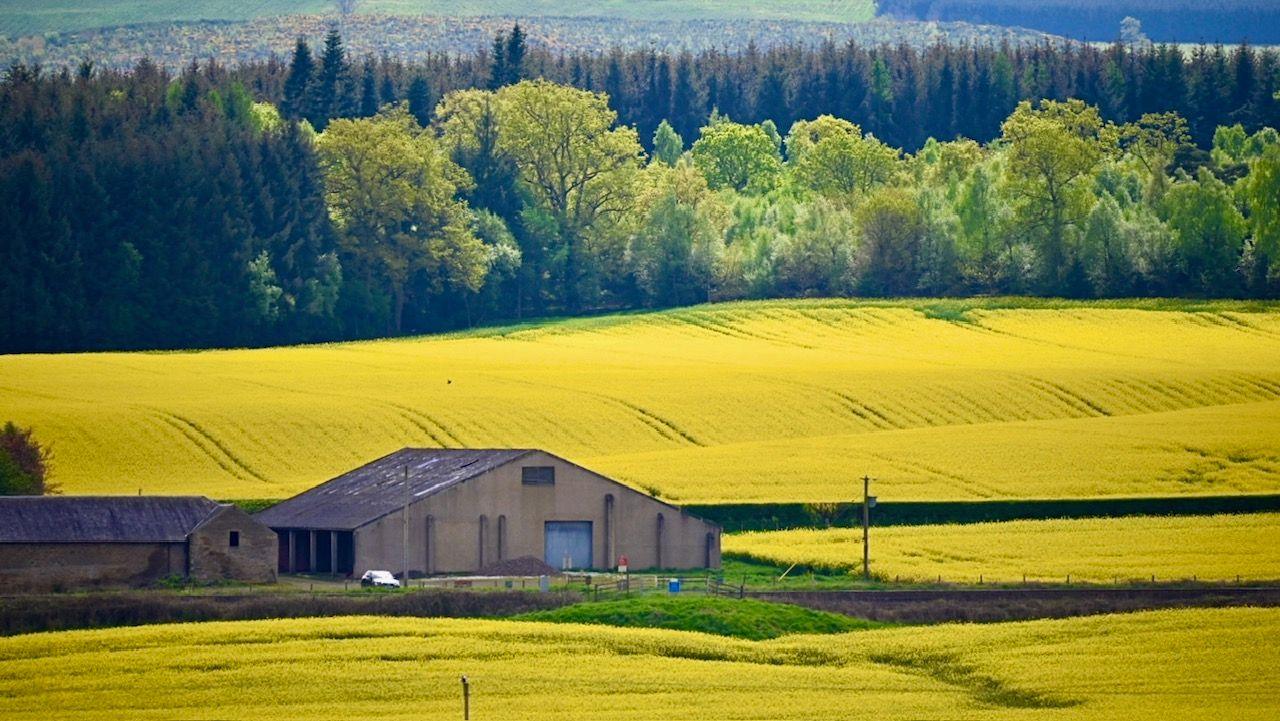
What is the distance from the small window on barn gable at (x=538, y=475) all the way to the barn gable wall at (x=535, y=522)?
106 millimetres

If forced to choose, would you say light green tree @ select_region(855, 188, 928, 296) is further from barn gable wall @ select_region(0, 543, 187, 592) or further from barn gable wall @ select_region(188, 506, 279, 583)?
barn gable wall @ select_region(0, 543, 187, 592)

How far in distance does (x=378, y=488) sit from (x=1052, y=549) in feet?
64.9

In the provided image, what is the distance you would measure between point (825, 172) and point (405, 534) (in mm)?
114112

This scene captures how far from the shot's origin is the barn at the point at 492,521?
78.7 m

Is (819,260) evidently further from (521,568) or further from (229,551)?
(229,551)

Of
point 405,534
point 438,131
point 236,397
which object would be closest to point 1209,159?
point 438,131

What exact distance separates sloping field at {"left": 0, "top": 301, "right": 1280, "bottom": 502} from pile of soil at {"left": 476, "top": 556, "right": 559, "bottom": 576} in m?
8.69

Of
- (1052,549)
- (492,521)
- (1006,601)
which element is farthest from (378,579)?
(1052,549)

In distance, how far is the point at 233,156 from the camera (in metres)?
145

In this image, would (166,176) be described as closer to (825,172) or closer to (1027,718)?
(825,172)

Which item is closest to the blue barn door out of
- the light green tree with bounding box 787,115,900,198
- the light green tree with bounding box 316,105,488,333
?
the light green tree with bounding box 316,105,488,333

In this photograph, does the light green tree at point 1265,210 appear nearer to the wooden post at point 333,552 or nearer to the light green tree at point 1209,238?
→ the light green tree at point 1209,238

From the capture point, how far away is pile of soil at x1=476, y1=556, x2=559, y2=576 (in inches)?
3024

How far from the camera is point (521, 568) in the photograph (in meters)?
77.3
